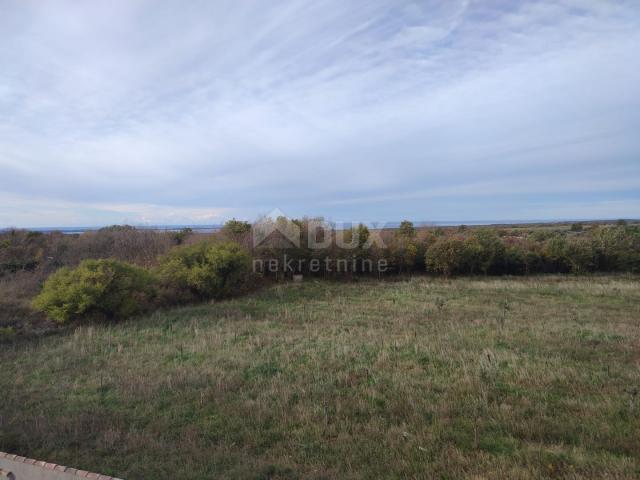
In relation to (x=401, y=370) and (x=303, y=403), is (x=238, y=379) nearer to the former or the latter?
(x=303, y=403)

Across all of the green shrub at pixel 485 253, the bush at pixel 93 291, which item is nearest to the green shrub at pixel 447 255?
the green shrub at pixel 485 253

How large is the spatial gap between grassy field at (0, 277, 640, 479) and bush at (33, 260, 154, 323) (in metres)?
0.69

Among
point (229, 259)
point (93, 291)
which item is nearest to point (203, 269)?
point (229, 259)

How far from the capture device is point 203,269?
1264cm

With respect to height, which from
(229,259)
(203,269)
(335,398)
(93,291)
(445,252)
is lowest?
(335,398)

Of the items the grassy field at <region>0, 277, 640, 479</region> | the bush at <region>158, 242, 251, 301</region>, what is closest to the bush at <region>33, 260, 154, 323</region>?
the grassy field at <region>0, 277, 640, 479</region>

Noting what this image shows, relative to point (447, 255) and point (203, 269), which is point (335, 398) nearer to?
point (203, 269)

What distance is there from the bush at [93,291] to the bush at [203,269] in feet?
5.25

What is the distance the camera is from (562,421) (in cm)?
385

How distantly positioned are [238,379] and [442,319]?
562cm

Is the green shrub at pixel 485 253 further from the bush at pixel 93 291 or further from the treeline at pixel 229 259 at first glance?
the bush at pixel 93 291

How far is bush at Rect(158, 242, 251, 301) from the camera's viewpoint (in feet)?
41.3

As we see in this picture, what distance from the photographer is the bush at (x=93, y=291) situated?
31.1ft

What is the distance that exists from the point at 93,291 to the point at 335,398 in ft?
25.3
